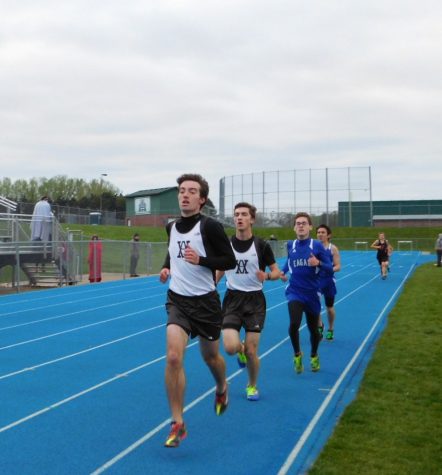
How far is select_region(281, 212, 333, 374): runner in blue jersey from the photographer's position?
744 centimetres

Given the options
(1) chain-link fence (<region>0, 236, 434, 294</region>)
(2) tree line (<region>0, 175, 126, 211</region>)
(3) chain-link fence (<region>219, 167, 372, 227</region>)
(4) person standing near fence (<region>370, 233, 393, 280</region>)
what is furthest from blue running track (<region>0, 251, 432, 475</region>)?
(2) tree line (<region>0, 175, 126, 211</region>)

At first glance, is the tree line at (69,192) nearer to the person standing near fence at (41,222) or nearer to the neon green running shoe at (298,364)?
the person standing near fence at (41,222)

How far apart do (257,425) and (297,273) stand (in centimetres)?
245

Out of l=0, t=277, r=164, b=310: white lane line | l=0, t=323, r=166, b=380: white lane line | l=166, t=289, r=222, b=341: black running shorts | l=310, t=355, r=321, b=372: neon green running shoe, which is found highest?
l=166, t=289, r=222, b=341: black running shorts

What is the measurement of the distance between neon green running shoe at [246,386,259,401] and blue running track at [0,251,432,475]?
0.07m

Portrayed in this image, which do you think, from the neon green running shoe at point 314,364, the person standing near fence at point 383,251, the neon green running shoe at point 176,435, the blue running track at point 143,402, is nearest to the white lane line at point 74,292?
the blue running track at point 143,402

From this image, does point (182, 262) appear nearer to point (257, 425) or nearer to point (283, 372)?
point (257, 425)

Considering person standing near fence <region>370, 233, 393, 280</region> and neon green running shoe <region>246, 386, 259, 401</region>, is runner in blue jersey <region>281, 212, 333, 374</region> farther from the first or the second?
person standing near fence <region>370, 233, 393, 280</region>

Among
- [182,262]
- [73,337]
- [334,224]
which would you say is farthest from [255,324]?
[334,224]

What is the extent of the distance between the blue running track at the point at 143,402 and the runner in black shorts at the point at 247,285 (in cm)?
65

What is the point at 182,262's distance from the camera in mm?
5020

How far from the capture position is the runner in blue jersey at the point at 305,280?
24.4 ft

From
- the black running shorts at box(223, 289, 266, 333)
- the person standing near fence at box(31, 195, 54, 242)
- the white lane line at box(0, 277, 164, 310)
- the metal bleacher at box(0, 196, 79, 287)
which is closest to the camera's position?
the black running shorts at box(223, 289, 266, 333)

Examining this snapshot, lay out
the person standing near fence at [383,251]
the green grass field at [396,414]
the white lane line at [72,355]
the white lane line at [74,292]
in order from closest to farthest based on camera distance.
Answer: the green grass field at [396,414] → the white lane line at [72,355] → the white lane line at [74,292] → the person standing near fence at [383,251]
